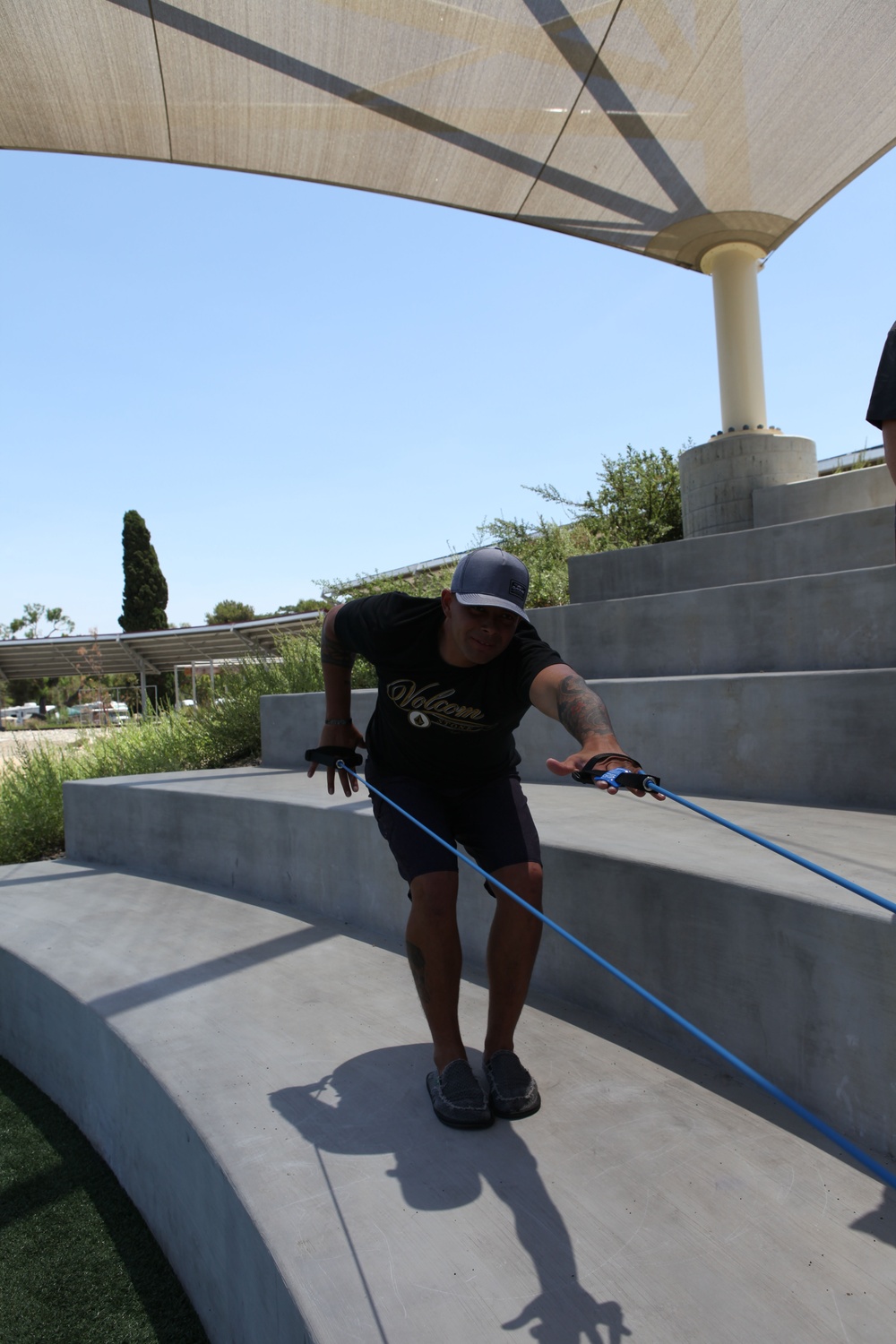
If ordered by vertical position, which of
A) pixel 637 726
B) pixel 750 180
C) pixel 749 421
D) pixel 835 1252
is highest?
pixel 750 180

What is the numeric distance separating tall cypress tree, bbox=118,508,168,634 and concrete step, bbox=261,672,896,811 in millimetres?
41245

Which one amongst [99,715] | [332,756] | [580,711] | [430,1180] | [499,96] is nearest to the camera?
[430,1180]

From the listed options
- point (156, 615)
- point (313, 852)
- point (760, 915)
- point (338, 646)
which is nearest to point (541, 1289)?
point (760, 915)

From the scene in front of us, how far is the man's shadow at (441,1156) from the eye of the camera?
4.55ft

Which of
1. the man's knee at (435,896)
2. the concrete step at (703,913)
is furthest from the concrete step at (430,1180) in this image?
the man's knee at (435,896)

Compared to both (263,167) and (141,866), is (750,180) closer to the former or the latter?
(263,167)

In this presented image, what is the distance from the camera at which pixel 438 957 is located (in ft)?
6.93

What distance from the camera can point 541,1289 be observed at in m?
1.44

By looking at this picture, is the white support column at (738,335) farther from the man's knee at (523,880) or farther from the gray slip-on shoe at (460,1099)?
the gray slip-on shoe at (460,1099)

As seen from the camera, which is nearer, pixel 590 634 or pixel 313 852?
pixel 313 852

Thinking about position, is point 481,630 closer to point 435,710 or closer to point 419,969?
point 435,710

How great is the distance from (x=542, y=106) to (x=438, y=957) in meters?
7.44

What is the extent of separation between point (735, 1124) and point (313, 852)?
2.22 meters

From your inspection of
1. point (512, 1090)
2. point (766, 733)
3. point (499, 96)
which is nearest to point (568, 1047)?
point (512, 1090)
